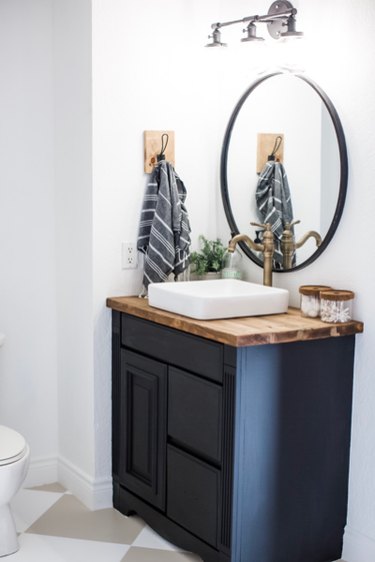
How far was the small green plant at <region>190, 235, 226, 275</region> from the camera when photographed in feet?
10.3

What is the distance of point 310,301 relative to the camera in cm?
259

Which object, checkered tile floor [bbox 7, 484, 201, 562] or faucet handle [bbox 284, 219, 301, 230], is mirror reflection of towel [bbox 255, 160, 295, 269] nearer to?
faucet handle [bbox 284, 219, 301, 230]

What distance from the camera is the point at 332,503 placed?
260 centimetres

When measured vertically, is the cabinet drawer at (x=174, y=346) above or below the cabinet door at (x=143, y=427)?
above

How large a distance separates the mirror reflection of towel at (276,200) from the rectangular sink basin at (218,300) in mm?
207

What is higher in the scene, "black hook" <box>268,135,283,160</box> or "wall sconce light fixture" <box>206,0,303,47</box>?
"wall sconce light fixture" <box>206,0,303,47</box>

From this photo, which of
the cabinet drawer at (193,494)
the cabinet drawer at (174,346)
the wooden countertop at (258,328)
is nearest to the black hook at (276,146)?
the wooden countertop at (258,328)

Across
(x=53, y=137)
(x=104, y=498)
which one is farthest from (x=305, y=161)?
(x=104, y=498)

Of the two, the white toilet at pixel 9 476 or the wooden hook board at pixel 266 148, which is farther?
the wooden hook board at pixel 266 148

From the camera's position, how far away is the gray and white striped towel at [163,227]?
300 centimetres

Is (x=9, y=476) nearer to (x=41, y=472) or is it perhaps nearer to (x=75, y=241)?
(x=41, y=472)

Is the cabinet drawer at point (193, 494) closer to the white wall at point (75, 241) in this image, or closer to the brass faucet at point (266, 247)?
the white wall at point (75, 241)

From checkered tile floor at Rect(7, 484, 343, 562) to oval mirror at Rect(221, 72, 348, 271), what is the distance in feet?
3.59

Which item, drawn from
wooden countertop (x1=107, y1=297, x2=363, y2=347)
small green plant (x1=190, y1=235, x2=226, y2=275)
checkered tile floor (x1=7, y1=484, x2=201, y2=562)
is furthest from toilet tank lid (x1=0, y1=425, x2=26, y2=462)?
small green plant (x1=190, y1=235, x2=226, y2=275)
